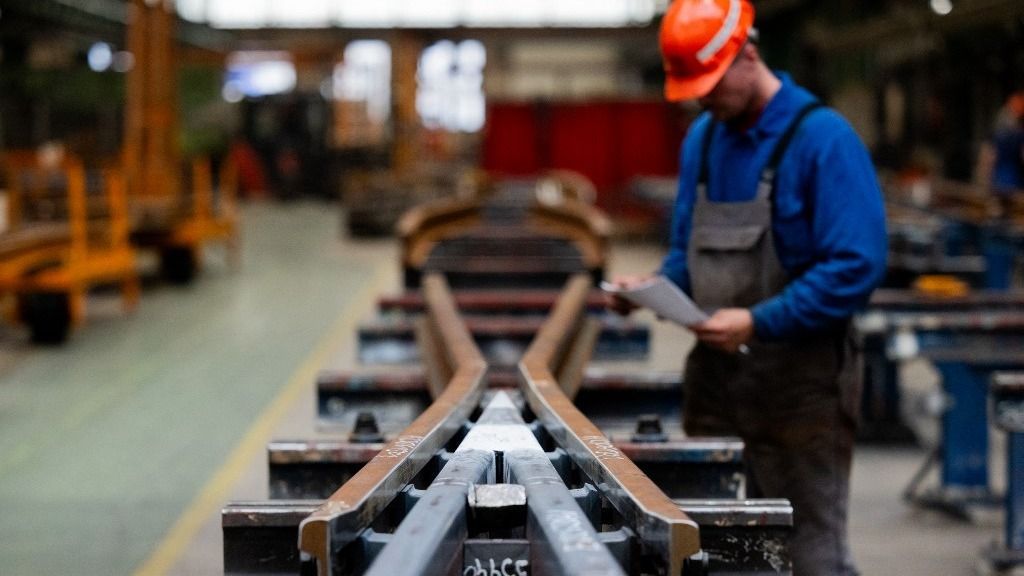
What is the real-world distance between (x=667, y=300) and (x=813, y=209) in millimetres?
473

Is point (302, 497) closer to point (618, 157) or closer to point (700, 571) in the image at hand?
point (700, 571)

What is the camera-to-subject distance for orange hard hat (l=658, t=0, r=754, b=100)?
3340 millimetres

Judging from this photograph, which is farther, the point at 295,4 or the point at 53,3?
the point at 295,4

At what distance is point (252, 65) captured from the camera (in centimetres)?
3638

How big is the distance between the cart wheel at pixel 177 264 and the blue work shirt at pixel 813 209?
11.4m

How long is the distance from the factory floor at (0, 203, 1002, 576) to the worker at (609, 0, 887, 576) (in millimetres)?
1869

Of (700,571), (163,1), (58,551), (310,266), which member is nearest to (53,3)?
(163,1)

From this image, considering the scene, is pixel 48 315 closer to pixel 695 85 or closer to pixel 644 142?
pixel 695 85

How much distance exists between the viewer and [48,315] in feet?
32.9

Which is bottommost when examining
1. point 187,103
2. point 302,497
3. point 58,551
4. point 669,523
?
point 58,551

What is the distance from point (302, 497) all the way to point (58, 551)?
9.25 ft

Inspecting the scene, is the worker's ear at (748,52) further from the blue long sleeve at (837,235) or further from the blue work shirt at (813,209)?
the blue long sleeve at (837,235)

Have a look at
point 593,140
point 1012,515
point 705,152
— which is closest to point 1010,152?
point 1012,515

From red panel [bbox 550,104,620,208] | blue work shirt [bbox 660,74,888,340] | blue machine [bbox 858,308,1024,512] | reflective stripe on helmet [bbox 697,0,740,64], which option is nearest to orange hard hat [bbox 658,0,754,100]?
reflective stripe on helmet [bbox 697,0,740,64]
